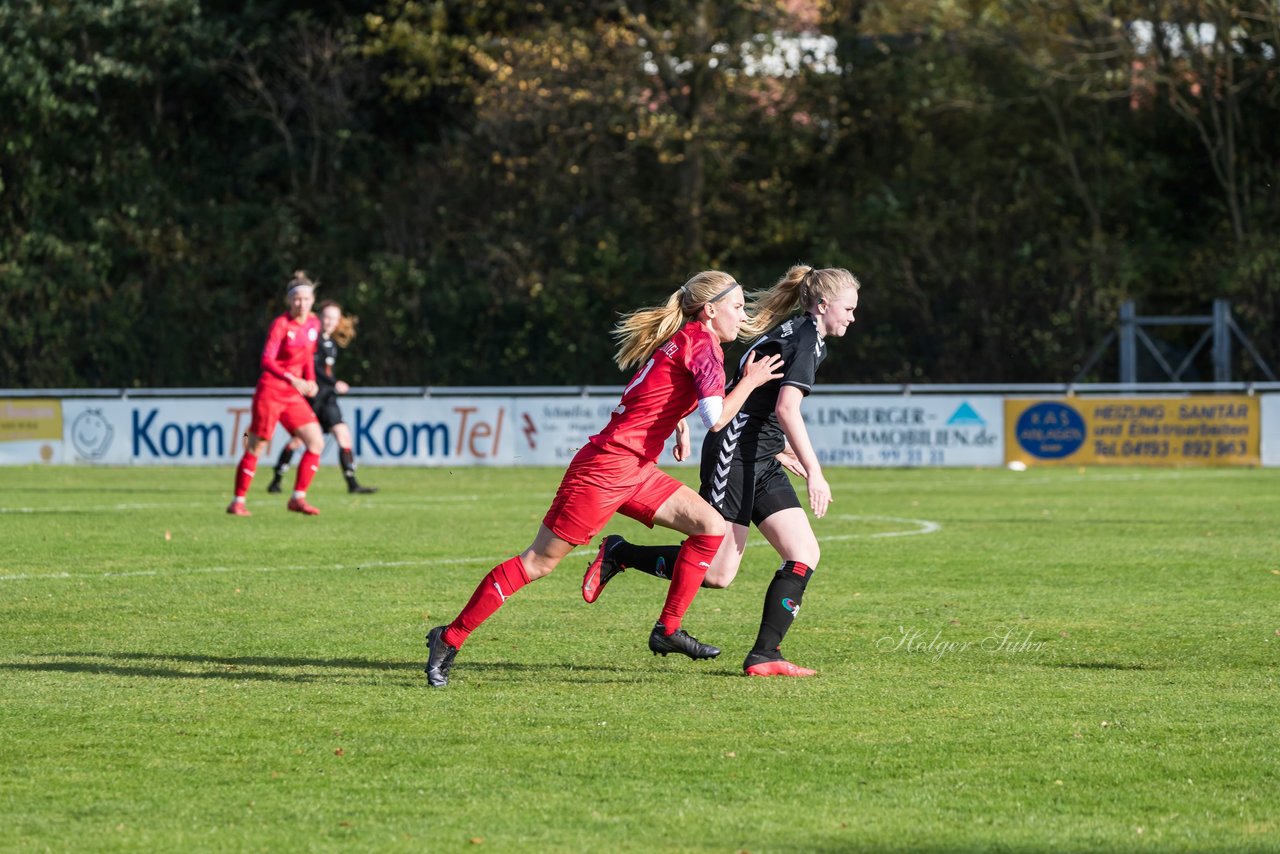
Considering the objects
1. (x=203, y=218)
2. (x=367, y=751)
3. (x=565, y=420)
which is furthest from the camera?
(x=203, y=218)

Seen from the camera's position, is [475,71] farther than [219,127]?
No

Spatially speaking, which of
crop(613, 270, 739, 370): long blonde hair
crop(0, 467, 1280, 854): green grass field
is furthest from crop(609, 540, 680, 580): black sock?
crop(613, 270, 739, 370): long blonde hair

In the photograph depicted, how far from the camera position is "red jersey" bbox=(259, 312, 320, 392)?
53.9 feet

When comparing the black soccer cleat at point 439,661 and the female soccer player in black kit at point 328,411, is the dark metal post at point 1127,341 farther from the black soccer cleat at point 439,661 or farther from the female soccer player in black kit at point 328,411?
the black soccer cleat at point 439,661

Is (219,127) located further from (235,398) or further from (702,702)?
(702,702)

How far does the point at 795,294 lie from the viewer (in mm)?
7965

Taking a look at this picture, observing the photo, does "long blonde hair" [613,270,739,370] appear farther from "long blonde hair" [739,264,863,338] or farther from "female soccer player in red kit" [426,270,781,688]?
"long blonde hair" [739,264,863,338]

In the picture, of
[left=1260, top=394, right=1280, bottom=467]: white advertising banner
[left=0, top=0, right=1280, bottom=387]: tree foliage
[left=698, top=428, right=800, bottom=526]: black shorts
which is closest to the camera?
[left=698, top=428, right=800, bottom=526]: black shorts

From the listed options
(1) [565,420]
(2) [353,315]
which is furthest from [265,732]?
(2) [353,315]

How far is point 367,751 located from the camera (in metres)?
6.13

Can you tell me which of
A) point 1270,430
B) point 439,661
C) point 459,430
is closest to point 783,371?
point 439,661

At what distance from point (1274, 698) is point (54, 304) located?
103ft

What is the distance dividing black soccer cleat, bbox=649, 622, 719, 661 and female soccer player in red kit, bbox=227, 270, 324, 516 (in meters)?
8.81

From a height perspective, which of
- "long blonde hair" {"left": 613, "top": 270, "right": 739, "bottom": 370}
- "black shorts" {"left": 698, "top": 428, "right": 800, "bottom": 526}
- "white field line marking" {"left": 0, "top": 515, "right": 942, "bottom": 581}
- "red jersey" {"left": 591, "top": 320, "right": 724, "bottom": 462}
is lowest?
"white field line marking" {"left": 0, "top": 515, "right": 942, "bottom": 581}
